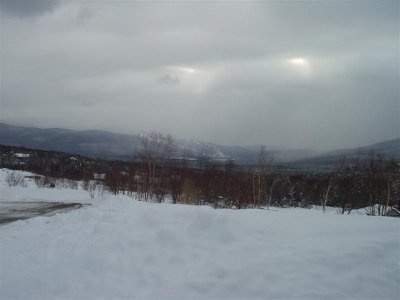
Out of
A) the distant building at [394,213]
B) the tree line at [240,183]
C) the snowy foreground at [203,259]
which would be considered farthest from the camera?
the tree line at [240,183]

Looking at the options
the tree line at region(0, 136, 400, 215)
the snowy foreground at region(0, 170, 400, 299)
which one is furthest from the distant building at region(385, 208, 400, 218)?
the snowy foreground at region(0, 170, 400, 299)

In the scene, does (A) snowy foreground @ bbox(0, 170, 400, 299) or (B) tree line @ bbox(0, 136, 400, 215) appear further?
(B) tree line @ bbox(0, 136, 400, 215)

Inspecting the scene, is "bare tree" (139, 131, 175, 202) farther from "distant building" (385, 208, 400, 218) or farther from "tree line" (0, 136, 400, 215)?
"distant building" (385, 208, 400, 218)

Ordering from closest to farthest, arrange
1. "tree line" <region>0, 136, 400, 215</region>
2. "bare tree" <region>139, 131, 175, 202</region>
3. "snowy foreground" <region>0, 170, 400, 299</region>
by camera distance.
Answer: "snowy foreground" <region>0, 170, 400, 299</region> → "tree line" <region>0, 136, 400, 215</region> → "bare tree" <region>139, 131, 175, 202</region>

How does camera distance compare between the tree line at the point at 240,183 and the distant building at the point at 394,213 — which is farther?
the tree line at the point at 240,183

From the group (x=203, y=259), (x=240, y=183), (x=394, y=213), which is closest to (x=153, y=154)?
(x=240, y=183)

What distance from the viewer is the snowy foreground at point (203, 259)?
17.3ft

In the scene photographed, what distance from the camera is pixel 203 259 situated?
20.9 feet

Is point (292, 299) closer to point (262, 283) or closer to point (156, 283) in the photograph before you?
point (262, 283)

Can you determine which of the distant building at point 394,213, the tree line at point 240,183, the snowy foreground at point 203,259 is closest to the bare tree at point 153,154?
the tree line at point 240,183

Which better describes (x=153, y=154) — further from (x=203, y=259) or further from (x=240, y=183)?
(x=203, y=259)

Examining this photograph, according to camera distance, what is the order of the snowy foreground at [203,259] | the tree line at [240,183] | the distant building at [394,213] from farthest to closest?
the tree line at [240,183], the distant building at [394,213], the snowy foreground at [203,259]

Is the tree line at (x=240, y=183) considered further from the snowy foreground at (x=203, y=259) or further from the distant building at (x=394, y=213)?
the snowy foreground at (x=203, y=259)

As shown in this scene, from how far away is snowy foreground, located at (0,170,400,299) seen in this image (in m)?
5.27
